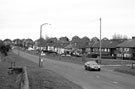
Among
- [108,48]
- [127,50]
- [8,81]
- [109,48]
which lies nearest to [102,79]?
[8,81]

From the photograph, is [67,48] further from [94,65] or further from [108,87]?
[108,87]

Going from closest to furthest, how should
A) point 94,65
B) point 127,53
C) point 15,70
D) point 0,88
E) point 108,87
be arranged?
point 0,88 < point 108,87 < point 15,70 < point 94,65 < point 127,53

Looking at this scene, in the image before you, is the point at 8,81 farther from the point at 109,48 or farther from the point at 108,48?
the point at 108,48

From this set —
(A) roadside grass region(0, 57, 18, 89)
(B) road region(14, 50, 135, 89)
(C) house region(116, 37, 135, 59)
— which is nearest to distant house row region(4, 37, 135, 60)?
(C) house region(116, 37, 135, 59)

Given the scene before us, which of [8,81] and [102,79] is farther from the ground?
[8,81]

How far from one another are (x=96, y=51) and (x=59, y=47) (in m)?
41.8

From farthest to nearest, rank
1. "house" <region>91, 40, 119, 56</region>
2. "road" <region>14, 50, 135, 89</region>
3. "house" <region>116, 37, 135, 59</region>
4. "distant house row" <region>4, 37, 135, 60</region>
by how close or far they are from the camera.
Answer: "house" <region>91, 40, 119, 56</region>, "distant house row" <region>4, 37, 135, 60</region>, "house" <region>116, 37, 135, 59</region>, "road" <region>14, 50, 135, 89</region>

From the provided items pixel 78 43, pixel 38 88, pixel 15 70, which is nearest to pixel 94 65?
pixel 15 70

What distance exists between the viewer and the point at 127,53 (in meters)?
88.0

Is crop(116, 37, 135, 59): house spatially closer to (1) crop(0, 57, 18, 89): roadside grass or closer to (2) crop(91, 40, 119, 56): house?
(2) crop(91, 40, 119, 56): house

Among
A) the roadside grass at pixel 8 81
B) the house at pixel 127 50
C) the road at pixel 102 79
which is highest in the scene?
the house at pixel 127 50

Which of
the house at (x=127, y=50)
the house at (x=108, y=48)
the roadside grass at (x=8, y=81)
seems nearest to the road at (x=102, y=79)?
the roadside grass at (x=8, y=81)

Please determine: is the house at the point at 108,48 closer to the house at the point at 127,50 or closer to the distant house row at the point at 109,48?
the distant house row at the point at 109,48

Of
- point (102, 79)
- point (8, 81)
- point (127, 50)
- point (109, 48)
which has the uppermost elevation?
point (109, 48)
